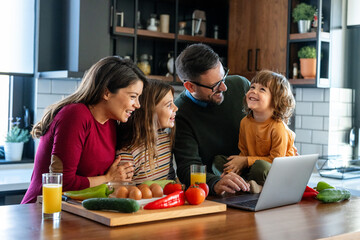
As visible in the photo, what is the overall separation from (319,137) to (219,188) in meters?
2.37

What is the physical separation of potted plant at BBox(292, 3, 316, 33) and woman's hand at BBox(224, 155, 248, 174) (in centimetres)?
206

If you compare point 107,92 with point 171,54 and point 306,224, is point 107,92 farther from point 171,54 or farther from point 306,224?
point 171,54

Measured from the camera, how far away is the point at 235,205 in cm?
214

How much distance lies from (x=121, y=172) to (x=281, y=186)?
30.2 inches

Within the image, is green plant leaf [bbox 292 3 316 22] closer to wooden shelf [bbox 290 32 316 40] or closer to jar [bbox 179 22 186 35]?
wooden shelf [bbox 290 32 316 40]

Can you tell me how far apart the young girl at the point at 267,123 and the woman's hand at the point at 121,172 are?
53cm

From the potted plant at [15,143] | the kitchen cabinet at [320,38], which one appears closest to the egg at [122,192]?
the potted plant at [15,143]

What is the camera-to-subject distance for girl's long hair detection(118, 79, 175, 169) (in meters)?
2.61

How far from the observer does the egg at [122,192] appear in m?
1.99

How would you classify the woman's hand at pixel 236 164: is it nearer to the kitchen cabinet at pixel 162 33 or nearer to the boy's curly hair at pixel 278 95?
the boy's curly hair at pixel 278 95

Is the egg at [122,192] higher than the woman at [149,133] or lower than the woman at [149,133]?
lower

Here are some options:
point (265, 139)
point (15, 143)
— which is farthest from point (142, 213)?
point (15, 143)

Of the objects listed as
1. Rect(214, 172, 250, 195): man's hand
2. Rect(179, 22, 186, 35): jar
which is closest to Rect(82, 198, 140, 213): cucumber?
Rect(214, 172, 250, 195): man's hand

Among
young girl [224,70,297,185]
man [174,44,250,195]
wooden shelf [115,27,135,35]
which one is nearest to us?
young girl [224,70,297,185]
